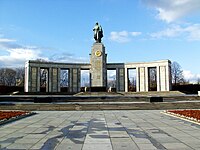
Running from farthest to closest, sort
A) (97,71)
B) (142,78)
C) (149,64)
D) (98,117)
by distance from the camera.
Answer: (142,78) < (149,64) < (97,71) < (98,117)

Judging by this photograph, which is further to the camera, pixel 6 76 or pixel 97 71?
pixel 6 76

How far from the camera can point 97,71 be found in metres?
46.8

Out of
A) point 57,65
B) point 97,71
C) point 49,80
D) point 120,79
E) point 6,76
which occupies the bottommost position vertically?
point 49,80

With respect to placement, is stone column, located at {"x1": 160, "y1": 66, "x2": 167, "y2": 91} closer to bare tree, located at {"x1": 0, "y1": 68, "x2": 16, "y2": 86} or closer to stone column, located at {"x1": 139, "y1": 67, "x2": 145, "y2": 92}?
stone column, located at {"x1": 139, "y1": 67, "x2": 145, "y2": 92}

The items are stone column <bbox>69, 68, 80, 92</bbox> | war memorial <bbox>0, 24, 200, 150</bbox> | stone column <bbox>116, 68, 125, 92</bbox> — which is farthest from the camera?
stone column <bbox>116, 68, 125, 92</bbox>

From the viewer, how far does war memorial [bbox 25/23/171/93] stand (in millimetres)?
46938

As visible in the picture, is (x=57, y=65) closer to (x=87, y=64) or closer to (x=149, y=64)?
(x=87, y=64)

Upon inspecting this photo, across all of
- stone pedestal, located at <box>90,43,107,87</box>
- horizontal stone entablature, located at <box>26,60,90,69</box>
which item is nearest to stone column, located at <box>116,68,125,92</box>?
stone pedestal, located at <box>90,43,107,87</box>

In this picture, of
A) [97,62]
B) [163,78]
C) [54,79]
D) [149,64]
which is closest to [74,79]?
[54,79]

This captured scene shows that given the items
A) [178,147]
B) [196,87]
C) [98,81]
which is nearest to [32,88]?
[98,81]

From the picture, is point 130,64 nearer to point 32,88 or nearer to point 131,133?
point 32,88

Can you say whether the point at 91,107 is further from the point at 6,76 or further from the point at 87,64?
the point at 6,76

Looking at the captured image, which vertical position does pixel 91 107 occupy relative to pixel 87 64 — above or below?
below

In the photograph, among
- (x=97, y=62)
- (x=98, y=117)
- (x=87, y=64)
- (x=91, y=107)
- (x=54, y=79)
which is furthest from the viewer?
(x=87, y=64)
